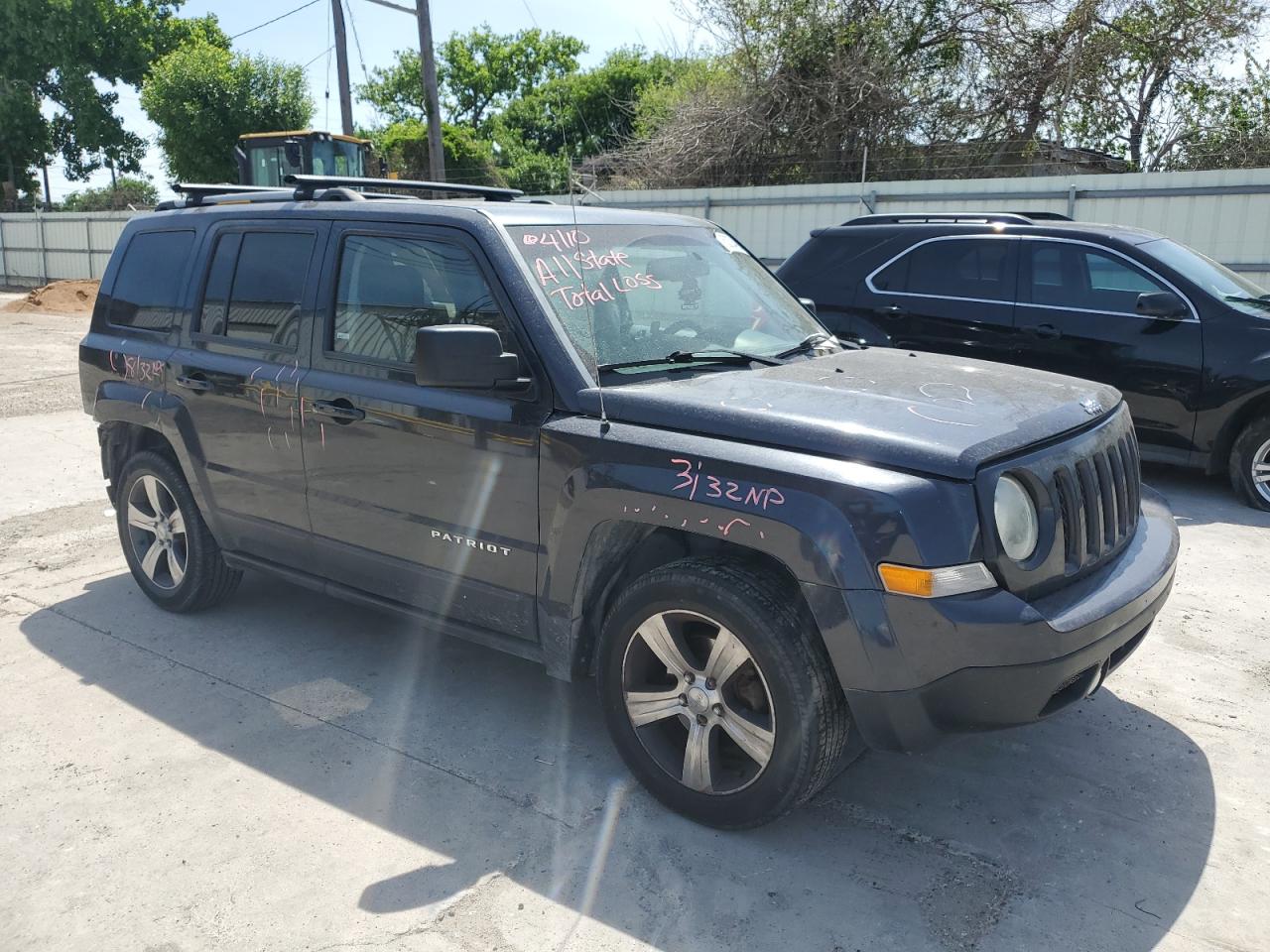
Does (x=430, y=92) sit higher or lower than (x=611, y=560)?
higher

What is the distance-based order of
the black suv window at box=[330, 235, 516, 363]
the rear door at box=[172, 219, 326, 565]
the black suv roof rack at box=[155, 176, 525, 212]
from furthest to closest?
the black suv roof rack at box=[155, 176, 525, 212] → the rear door at box=[172, 219, 326, 565] → the black suv window at box=[330, 235, 516, 363]

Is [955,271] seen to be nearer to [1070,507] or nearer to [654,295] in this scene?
[654,295]

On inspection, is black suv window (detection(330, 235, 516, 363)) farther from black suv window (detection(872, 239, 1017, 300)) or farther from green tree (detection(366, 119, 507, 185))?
green tree (detection(366, 119, 507, 185))

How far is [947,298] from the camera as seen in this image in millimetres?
8180

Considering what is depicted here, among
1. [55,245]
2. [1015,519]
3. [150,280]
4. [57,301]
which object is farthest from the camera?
[55,245]

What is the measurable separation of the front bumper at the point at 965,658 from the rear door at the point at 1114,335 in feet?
16.0

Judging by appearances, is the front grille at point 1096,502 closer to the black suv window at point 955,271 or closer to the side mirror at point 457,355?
the side mirror at point 457,355

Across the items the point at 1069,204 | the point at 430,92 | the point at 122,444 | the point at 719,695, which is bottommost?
the point at 719,695

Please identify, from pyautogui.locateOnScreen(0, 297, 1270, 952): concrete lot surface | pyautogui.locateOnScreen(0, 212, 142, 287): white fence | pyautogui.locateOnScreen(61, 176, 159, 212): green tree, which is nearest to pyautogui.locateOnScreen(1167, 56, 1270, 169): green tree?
pyautogui.locateOnScreen(0, 297, 1270, 952): concrete lot surface

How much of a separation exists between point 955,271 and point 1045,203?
6535mm

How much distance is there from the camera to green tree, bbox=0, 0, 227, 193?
151ft

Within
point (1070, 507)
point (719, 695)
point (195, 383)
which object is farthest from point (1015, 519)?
point (195, 383)

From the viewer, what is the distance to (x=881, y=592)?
2.87m

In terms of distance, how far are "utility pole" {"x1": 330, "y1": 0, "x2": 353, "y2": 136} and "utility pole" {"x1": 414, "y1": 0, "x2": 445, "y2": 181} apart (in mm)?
3163
